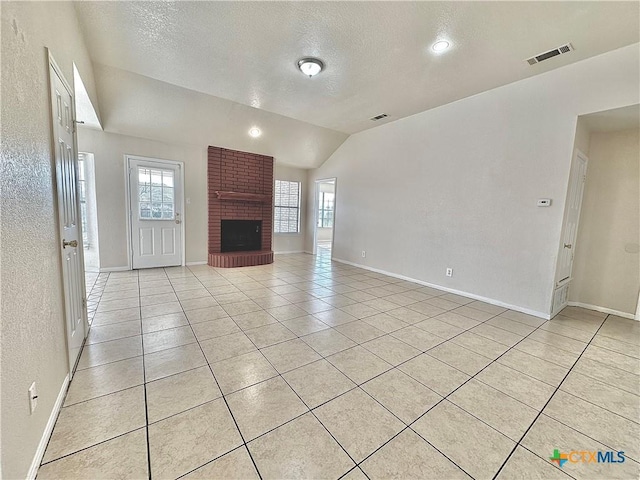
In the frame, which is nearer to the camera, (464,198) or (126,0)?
(126,0)

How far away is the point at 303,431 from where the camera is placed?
1.47 m

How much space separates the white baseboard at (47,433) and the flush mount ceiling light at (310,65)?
134 inches

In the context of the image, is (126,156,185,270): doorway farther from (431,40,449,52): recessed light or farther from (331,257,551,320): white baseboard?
(431,40,449,52): recessed light

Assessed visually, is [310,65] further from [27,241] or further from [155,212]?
[155,212]

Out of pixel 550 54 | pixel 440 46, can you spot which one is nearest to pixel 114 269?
pixel 440 46

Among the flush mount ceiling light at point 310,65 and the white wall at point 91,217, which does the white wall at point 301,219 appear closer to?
the white wall at point 91,217

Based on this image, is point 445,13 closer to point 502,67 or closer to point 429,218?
point 502,67

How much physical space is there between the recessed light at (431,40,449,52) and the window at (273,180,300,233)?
486 cm

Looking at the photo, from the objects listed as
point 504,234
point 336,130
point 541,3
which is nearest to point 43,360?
point 541,3

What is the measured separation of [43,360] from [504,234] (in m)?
4.45

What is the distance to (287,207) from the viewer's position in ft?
23.6

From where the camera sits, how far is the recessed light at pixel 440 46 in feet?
8.42

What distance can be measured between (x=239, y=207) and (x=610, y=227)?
20.2ft

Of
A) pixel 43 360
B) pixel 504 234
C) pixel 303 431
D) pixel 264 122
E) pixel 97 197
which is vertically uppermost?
pixel 264 122
